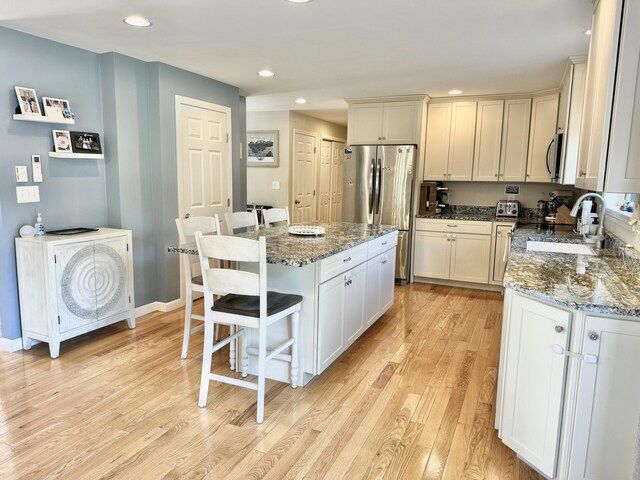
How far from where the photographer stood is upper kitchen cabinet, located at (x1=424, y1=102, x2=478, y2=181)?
534cm

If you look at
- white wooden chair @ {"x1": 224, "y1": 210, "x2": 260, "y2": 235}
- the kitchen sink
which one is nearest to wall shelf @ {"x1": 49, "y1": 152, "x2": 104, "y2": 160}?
white wooden chair @ {"x1": 224, "y1": 210, "x2": 260, "y2": 235}

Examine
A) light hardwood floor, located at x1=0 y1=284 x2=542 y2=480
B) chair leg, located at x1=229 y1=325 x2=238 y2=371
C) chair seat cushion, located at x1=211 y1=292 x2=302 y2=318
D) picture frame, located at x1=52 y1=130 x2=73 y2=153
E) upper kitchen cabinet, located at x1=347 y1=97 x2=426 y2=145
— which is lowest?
light hardwood floor, located at x1=0 y1=284 x2=542 y2=480

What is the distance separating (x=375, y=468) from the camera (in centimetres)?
199

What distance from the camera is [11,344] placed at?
320 cm

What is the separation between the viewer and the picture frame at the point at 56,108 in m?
3.25

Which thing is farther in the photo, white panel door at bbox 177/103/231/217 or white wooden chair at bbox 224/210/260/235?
white panel door at bbox 177/103/231/217

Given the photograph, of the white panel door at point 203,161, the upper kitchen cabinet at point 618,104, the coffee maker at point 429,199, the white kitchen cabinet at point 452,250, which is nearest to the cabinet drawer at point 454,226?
the white kitchen cabinet at point 452,250

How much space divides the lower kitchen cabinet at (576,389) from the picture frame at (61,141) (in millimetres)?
3333

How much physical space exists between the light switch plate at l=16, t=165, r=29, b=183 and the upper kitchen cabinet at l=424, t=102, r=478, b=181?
4292mm

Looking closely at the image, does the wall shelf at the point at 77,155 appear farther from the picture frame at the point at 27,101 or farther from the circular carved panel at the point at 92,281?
the circular carved panel at the point at 92,281

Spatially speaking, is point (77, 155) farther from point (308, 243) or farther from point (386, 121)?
point (386, 121)

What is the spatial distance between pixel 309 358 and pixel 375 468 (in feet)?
2.69

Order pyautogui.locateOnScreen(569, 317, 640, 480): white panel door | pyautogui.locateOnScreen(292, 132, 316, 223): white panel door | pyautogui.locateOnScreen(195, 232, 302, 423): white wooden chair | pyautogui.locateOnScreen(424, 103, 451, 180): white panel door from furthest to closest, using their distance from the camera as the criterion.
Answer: pyautogui.locateOnScreen(292, 132, 316, 223): white panel door → pyautogui.locateOnScreen(424, 103, 451, 180): white panel door → pyautogui.locateOnScreen(195, 232, 302, 423): white wooden chair → pyautogui.locateOnScreen(569, 317, 640, 480): white panel door

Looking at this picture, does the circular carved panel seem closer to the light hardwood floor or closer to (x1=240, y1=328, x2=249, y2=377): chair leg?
the light hardwood floor
